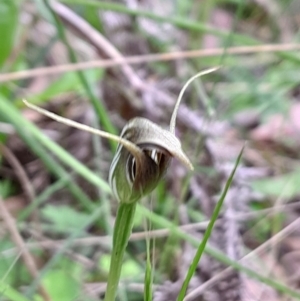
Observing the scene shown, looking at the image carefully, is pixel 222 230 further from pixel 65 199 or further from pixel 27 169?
pixel 27 169

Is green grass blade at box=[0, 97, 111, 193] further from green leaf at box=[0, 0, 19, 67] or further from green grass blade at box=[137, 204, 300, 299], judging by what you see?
green leaf at box=[0, 0, 19, 67]

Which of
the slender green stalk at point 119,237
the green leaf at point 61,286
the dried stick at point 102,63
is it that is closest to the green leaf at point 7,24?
the dried stick at point 102,63

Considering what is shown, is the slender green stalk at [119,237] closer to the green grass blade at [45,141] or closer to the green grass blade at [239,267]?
the green grass blade at [239,267]

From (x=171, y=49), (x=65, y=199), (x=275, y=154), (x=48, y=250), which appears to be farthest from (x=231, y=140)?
(x=48, y=250)

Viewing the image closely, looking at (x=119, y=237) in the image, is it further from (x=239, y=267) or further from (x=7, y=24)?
(x=7, y=24)

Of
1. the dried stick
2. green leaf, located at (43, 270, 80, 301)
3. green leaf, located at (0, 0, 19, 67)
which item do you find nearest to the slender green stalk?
green leaf, located at (43, 270, 80, 301)

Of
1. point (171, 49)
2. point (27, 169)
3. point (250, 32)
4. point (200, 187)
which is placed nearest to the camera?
point (200, 187)
